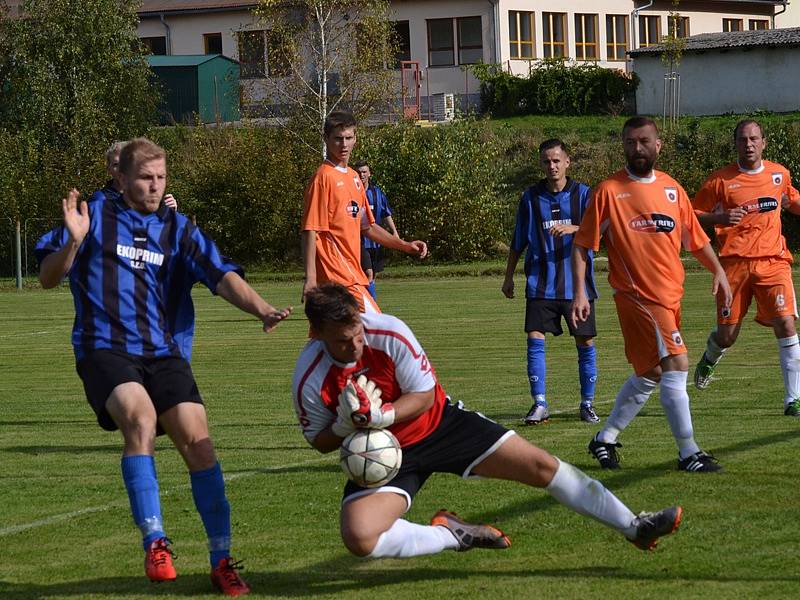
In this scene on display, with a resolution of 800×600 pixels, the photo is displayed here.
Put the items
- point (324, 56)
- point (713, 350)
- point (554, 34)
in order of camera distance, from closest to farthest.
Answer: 1. point (713, 350)
2. point (324, 56)
3. point (554, 34)

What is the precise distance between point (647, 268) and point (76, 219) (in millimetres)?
3558

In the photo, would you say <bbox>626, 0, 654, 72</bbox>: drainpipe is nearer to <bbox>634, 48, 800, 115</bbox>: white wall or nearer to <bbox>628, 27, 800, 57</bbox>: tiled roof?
<bbox>628, 27, 800, 57</bbox>: tiled roof

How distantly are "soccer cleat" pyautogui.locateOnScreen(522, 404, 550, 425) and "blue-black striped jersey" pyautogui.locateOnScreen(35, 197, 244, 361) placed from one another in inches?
183

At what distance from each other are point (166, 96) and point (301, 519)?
52916mm

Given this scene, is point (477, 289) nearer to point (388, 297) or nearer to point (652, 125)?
point (388, 297)

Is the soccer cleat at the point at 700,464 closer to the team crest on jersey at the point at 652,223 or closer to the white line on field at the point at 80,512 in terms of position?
the team crest on jersey at the point at 652,223

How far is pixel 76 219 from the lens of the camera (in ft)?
19.8

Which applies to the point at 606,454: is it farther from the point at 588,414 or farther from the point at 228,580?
the point at 228,580

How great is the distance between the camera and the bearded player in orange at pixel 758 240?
1070cm

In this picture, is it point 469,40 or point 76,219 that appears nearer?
point 76,219

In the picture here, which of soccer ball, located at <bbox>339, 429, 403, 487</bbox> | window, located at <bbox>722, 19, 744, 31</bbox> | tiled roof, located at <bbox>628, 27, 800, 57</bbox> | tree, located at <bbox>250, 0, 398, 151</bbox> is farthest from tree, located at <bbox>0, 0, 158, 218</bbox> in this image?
soccer ball, located at <bbox>339, 429, 403, 487</bbox>

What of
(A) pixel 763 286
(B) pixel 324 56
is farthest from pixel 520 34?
(A) pixel 763 286

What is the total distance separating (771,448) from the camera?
29.5 feet

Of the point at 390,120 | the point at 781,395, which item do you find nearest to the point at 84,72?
the point at 390,120
